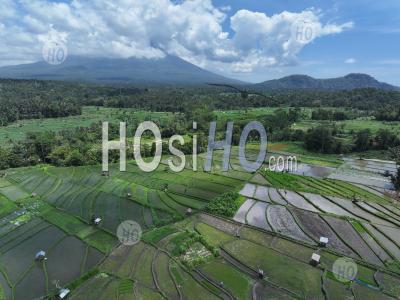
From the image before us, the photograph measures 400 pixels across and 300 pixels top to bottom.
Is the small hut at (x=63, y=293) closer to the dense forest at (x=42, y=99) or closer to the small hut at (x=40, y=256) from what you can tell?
the small hut at (x=40, y=256)

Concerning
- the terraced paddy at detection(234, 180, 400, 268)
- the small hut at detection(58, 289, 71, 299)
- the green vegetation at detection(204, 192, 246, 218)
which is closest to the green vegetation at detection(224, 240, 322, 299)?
the terraced paddy at detection(234, 180, 400, 268)

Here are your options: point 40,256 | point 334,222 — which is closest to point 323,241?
point 334,222

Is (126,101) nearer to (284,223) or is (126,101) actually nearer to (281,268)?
(284,223)

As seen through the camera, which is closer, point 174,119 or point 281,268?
point 281,268

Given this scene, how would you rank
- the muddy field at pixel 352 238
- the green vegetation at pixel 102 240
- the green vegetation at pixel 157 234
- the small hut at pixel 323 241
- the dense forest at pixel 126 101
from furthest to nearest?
1. the dense forest at pixel 126 101
2. the green vegetation at pixel 157 234
3. the green vegetation at pixel 102 240
4. the small hut at pixel 323 241
5. the muddy field at pixel 352 238

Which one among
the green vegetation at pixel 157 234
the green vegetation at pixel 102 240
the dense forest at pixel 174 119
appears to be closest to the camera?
the green vegetation at pixel 102 240

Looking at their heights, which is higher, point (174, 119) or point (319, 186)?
point (174, 119)

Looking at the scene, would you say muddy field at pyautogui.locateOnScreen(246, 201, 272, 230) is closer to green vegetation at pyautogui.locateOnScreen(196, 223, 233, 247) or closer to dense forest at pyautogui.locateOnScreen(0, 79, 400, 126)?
green vegetation at pyautogui.locateOnScreen(196, 223, 233, 247)

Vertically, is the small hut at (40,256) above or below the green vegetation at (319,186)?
below

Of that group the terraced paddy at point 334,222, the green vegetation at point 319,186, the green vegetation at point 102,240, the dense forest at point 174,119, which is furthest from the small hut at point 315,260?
the green vegetation at point 102,240

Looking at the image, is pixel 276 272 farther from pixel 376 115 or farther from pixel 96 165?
pixel 376 115
